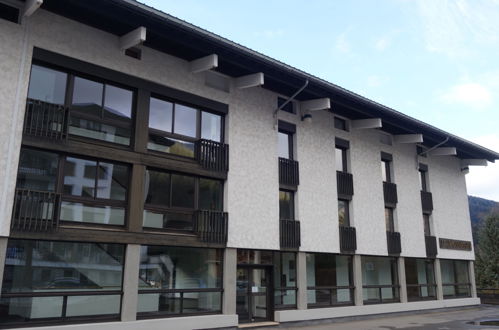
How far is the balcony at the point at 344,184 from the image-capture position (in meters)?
18.4

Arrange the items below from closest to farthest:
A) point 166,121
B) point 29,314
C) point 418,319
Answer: point 29,314, point 166,121, point 418,319

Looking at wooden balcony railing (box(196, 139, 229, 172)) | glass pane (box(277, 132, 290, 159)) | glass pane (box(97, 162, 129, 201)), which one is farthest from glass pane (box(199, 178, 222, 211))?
glass pane (box(277, 132, 290, 159))

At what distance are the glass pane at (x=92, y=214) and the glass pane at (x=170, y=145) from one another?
2150 millimetres

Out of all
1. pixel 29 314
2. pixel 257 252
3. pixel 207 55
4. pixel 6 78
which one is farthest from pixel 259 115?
pixel 29 314

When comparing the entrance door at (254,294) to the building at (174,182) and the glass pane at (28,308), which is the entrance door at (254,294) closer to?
the building at (174,182)

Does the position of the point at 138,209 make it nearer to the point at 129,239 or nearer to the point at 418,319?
the point at 129,239

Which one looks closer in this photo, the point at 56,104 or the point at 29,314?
the point at 29,314

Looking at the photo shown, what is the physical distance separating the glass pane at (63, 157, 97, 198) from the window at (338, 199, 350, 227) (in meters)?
10.3

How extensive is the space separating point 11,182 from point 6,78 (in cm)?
250

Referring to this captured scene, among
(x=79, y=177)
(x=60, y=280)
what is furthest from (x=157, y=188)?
(x=60, y=280)

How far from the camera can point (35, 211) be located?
10.5 metres

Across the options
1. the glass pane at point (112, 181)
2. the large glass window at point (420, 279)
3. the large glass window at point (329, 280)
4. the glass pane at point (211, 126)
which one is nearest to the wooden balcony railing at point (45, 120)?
the glass pane at point (112, 181)

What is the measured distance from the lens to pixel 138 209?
40.5 ft

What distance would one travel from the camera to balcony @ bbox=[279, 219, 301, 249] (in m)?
15.7
